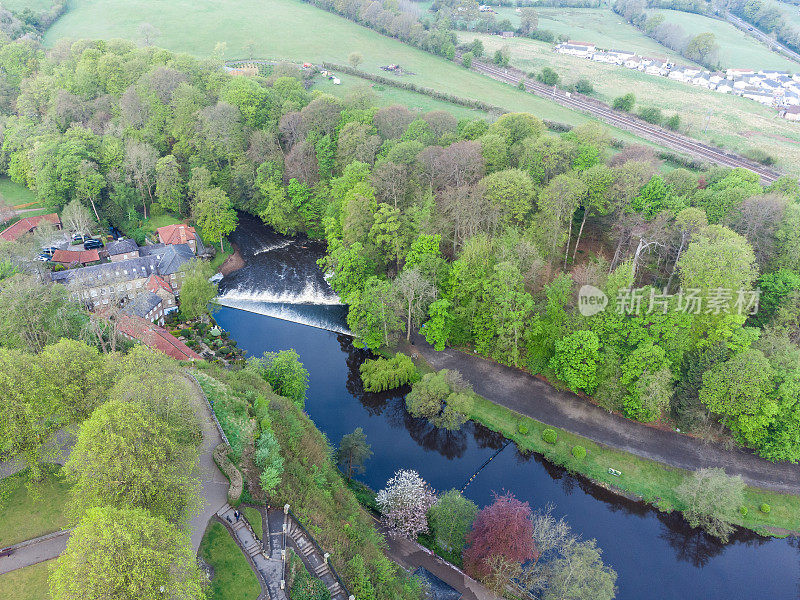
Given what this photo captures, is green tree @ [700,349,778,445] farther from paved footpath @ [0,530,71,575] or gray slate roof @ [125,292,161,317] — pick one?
gray slate roof @ [125,292,161,317]

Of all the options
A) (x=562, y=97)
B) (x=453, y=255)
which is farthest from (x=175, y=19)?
(x=453, y=255)

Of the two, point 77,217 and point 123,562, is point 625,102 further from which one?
point 123,562

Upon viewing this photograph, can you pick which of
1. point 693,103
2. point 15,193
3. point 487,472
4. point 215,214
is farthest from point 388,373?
point 693,103

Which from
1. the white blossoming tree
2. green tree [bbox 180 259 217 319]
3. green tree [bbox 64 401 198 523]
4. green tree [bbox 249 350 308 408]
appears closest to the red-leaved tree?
the white blossoming tree

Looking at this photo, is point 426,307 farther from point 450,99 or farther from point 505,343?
point 450,99

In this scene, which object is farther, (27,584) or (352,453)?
(352,453)
